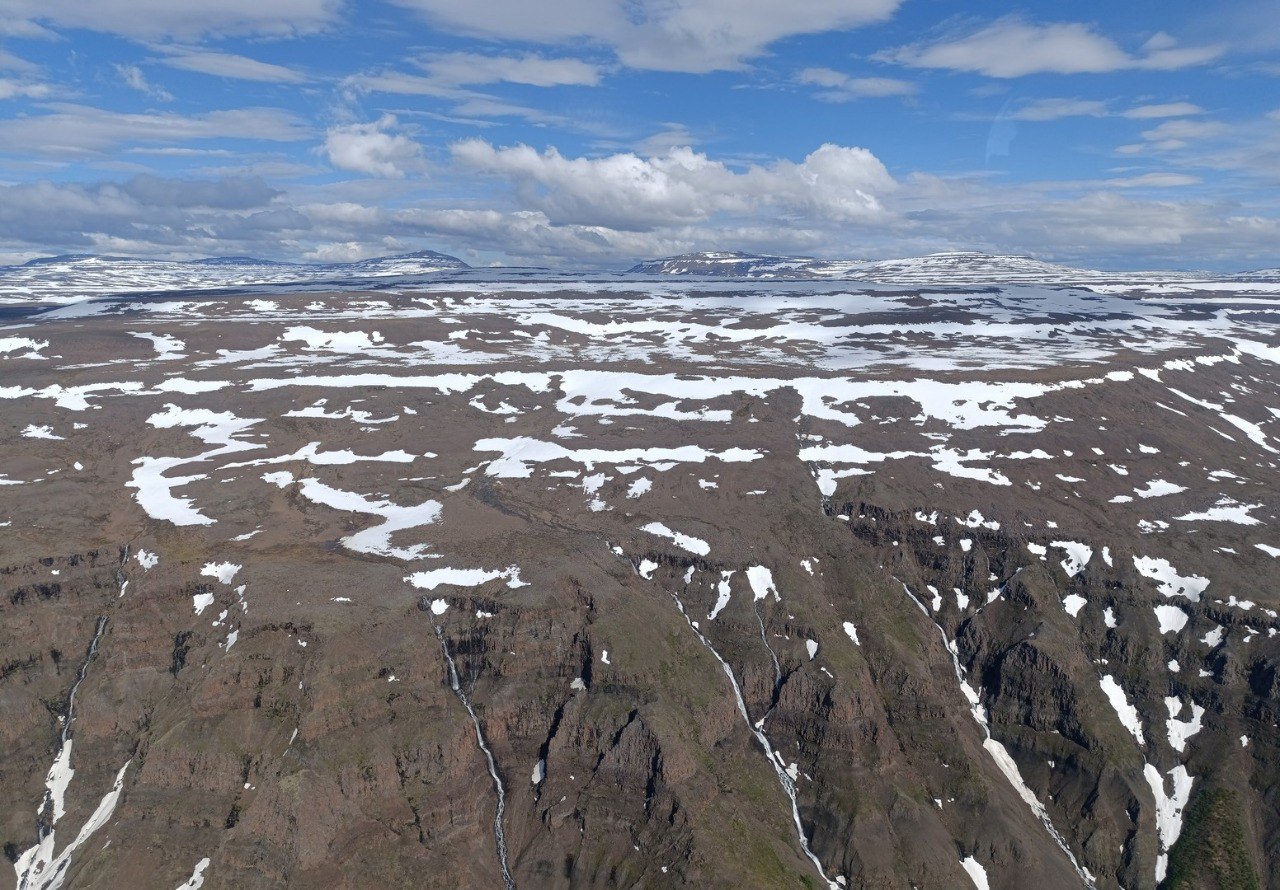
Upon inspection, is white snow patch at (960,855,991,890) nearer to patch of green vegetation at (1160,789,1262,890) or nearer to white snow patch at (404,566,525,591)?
patch of green vegetation at (1160,789,1262,890)

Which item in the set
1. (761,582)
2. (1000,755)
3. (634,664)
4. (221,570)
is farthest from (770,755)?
(221,570)

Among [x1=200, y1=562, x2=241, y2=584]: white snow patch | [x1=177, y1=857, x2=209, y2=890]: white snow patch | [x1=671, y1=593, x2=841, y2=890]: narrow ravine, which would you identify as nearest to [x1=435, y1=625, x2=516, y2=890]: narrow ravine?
[x1=200, y1=562, x2=241, y2=584]: white snow patch

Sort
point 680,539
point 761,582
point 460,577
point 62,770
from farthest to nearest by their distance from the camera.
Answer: point 680,539, point 761,582, point 460,577, point 62,770

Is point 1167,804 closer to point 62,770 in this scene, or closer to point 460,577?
point 460,577

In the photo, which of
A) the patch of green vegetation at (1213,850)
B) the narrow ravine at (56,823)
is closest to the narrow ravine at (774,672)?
the patch of green vegetation at (1213,850)

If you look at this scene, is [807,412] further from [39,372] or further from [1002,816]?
[39,372]

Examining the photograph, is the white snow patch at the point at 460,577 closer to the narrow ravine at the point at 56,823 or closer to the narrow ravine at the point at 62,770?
the narrow ravine at the point at 56,823
